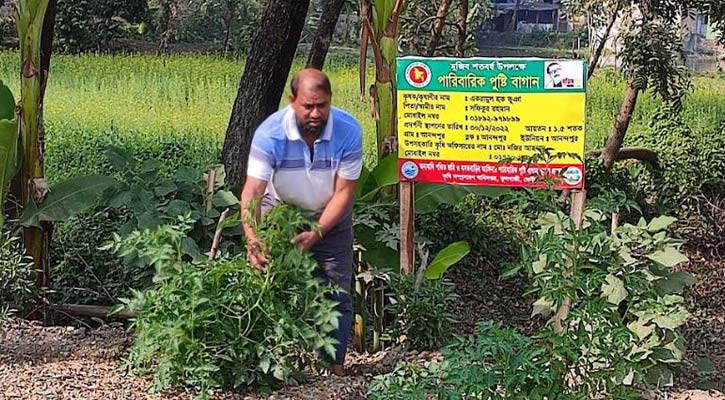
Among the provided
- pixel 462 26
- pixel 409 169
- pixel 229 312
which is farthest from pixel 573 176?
pixel 462 26

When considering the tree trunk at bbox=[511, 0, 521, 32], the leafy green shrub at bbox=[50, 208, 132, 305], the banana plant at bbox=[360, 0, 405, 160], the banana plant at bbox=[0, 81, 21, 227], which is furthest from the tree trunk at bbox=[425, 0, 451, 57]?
the tree trunk at bbox=[511, 0, 521, 32]

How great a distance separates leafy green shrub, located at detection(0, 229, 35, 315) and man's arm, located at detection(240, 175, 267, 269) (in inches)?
46.8

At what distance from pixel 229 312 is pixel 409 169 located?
121 cm

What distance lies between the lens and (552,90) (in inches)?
160

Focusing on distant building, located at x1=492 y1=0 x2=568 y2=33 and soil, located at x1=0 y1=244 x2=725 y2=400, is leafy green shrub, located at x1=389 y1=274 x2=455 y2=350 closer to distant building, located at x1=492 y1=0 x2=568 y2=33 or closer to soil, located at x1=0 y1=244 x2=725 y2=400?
soil, located at x1=0 y1=244 x2=725 y2=400

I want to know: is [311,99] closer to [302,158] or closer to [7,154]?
[302,158]

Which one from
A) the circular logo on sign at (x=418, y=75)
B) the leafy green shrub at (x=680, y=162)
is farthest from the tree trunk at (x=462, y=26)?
the circular logo on sign at (x=418, y=75)

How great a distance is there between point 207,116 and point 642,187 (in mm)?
4407

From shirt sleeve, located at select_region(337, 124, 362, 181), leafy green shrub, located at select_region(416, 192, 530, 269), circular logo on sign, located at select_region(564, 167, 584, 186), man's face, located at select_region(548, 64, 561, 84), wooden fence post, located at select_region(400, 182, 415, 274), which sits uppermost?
man's face, located at select_region(548, 64, 561, 84)

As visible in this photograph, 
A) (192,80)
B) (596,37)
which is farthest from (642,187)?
(192,80)

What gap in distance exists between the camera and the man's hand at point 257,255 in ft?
11.4

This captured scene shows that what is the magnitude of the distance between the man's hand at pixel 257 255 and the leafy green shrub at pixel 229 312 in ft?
0.13

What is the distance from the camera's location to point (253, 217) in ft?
11.6

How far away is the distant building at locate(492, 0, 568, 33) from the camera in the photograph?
43.3 ft
